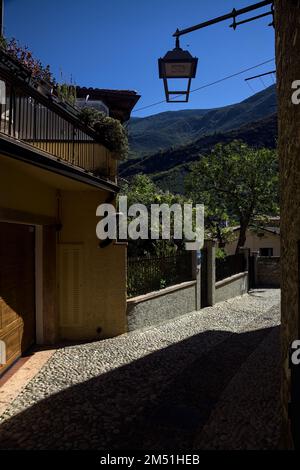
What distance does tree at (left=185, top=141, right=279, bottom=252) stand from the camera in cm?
2278

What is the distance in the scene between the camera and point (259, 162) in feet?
75.2

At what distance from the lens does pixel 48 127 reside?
778cm

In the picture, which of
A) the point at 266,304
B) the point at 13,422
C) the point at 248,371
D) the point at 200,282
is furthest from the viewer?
the point at 266,304

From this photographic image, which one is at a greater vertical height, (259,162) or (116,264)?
(259,162)

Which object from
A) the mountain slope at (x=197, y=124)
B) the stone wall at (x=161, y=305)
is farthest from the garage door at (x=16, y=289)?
the mountain slope at (x=197, y=124)

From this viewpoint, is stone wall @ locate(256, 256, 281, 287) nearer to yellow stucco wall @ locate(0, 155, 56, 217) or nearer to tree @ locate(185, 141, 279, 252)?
tree @ locate(185, 141, 279, 252)

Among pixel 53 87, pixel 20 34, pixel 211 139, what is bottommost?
pixel 53 87

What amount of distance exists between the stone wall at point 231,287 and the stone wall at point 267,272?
15.1 ft

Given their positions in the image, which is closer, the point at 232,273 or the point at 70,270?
the point at 70,270

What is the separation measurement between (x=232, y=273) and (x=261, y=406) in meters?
12.6

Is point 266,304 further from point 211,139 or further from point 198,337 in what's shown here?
point 211,139

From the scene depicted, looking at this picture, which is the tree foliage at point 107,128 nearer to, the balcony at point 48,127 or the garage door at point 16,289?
the balcony at point 48,127
